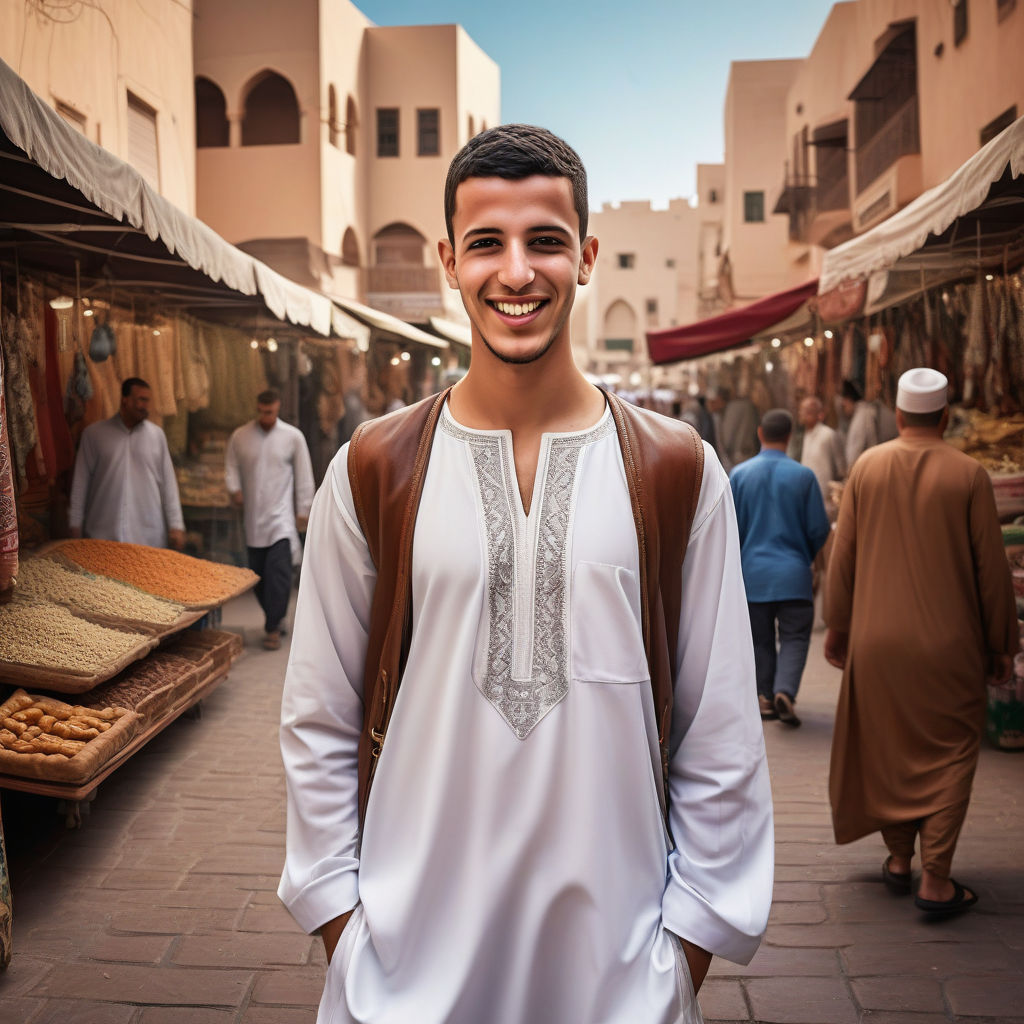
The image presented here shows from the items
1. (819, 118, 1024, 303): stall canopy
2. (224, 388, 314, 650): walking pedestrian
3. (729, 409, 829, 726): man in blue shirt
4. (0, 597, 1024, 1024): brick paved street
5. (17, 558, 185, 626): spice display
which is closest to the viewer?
(0, 597, 1024, 1024): brick paved street

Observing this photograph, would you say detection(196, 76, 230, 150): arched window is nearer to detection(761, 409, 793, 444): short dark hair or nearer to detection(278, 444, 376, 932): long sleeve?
detection(761, 409, 793, 444): short dark hair

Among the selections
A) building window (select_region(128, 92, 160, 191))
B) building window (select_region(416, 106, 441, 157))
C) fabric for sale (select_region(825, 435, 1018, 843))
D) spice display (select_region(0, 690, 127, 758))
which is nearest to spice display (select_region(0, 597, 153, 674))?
spice display (select_region(0, 690, 127, 758))

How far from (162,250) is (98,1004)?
4.84 meters

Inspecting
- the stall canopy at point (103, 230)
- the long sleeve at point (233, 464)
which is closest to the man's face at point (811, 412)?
the stall canopy at point (103, 230)

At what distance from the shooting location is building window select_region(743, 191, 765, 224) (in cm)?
2711

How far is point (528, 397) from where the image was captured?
176 cm

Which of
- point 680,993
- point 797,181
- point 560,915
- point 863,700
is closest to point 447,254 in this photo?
point 560,915

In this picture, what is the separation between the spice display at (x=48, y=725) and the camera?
13.3ft

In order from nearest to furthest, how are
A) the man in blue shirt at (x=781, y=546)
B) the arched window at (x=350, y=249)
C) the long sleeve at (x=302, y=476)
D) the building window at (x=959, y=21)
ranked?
1. the man in blue shirt at (x=781, y=546)
2. the long sleeve at (x=302, y=476)
3. the building window at (x=959, y=21)
4. the arched window at (x=350, y=249)

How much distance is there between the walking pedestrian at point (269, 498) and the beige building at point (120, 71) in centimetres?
276

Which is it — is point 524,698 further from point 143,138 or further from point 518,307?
point 143,138

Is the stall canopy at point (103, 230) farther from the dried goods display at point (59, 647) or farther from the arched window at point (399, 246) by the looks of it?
the arched window at point (399, 246)

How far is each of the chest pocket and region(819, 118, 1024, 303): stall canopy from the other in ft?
11.3

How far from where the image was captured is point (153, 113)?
11.8 m
